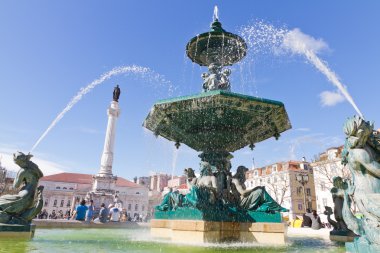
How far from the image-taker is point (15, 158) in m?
6.11

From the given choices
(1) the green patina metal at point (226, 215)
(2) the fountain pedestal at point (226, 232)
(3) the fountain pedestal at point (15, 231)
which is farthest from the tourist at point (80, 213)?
(2) the fountain pedestal at point (226, 232)

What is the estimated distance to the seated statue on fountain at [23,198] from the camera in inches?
231

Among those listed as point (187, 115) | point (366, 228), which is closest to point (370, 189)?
point (366, 228)

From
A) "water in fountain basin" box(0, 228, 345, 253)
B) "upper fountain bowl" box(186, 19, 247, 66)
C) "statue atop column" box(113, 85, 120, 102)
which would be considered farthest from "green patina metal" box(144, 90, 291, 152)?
"statue atop column" box(113, 85, 120, 102)

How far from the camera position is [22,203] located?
19.7ft

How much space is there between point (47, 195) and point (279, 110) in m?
86.7

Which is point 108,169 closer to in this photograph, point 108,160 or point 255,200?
point 108,160

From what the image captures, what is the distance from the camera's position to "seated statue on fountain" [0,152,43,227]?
231 inches

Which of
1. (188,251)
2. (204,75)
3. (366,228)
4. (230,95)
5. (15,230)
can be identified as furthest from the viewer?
(204,75)

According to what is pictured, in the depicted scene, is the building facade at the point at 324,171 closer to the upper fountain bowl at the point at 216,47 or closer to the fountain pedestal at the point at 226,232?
the upper fountain bowl at the point at 216,47

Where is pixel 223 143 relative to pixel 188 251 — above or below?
above

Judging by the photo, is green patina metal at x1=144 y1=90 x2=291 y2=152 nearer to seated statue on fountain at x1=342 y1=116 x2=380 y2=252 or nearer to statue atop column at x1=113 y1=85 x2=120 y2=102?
seated statue on fountain at x1=342 y1=116 x2=380 y2=252

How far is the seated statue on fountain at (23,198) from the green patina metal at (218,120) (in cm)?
319

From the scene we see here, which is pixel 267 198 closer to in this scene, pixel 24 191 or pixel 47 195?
pixel 24 191
